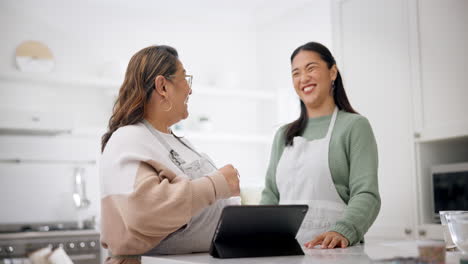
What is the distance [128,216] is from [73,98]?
368cm

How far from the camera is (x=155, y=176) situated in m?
1.49

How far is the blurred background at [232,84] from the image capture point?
127 inches

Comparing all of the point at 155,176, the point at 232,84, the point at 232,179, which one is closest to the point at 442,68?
the point at 232,179

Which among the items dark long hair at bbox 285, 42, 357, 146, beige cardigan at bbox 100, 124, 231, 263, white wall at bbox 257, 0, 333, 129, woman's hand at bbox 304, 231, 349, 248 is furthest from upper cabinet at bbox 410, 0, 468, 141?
beige cardigan at bbox 100, 124, 231, 263

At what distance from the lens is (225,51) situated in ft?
18.9

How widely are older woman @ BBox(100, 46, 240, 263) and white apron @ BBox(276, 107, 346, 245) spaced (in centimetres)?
58

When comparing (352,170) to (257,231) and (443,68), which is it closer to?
(257,231)

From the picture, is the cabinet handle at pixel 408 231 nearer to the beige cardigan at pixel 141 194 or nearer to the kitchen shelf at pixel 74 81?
the beige cardigan at pixel 141 194

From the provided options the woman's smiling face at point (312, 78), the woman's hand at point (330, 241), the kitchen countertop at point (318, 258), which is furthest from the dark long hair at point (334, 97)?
the kitchen countertop at point (318, 258)

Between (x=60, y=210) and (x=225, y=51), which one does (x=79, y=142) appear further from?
(x=225, y=51)

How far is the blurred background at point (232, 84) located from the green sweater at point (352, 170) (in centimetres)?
101

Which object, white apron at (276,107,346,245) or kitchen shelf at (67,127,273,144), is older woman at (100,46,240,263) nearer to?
white apron at (276,107,346,245)

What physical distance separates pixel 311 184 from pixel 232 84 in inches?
126

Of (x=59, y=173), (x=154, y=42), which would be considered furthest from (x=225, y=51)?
(x=59, y=173)
